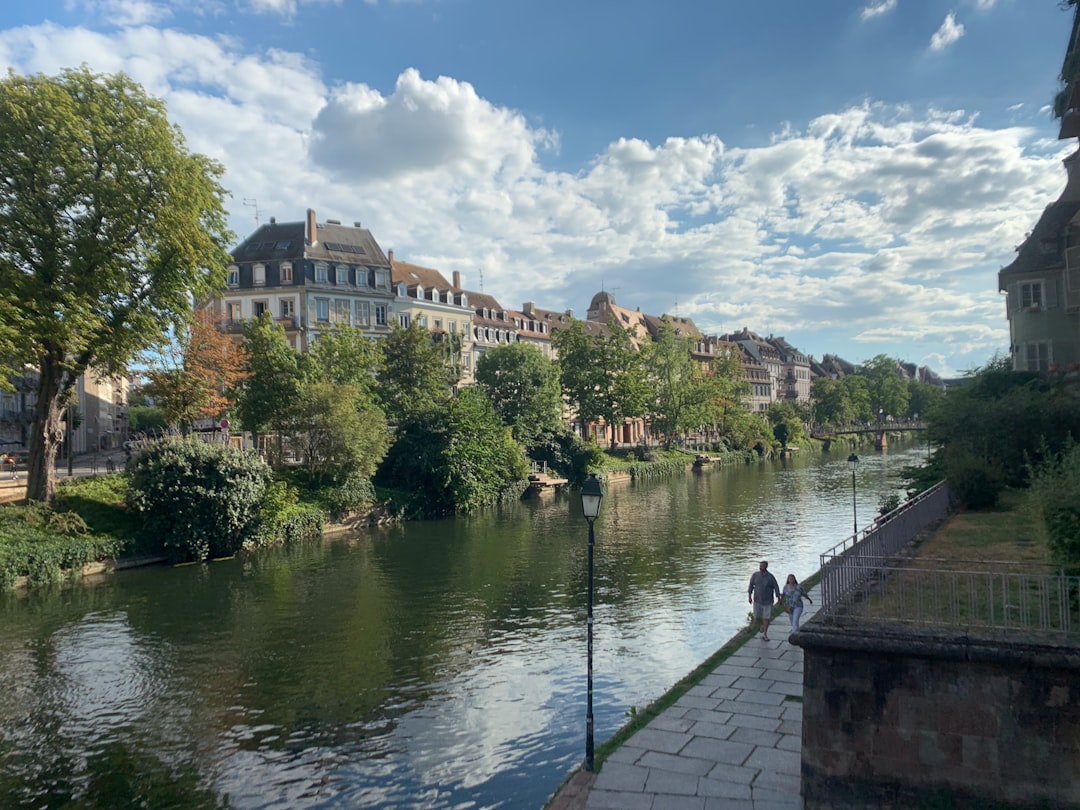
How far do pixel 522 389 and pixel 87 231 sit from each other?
3847cm

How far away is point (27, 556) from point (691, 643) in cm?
2292

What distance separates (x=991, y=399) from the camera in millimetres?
31156

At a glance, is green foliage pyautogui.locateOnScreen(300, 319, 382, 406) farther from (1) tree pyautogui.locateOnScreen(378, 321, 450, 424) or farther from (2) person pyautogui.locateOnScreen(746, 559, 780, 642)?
(2) person pyautogui.locateOnScreen(746, 559, 780, 642)

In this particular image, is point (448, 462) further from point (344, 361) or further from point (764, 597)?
point (764, 597)

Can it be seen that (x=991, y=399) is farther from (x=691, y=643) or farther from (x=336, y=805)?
(x=336, y=805)

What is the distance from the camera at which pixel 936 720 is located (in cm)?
906

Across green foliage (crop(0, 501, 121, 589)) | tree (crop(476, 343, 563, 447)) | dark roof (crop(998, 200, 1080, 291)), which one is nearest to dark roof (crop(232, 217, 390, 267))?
tree (crop(476, 343, 563, 447))

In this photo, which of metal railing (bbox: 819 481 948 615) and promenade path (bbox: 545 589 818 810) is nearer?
promenade path (bbox: 545 589 818 810)

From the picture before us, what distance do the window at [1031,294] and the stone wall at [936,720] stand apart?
32182 mm

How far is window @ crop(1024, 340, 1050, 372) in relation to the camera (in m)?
34.4

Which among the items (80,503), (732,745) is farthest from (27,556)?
(732,745)

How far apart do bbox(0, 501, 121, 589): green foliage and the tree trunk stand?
0.83 meters

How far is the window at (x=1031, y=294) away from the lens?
35000mm

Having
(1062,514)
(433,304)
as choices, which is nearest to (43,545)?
(1062,514)
